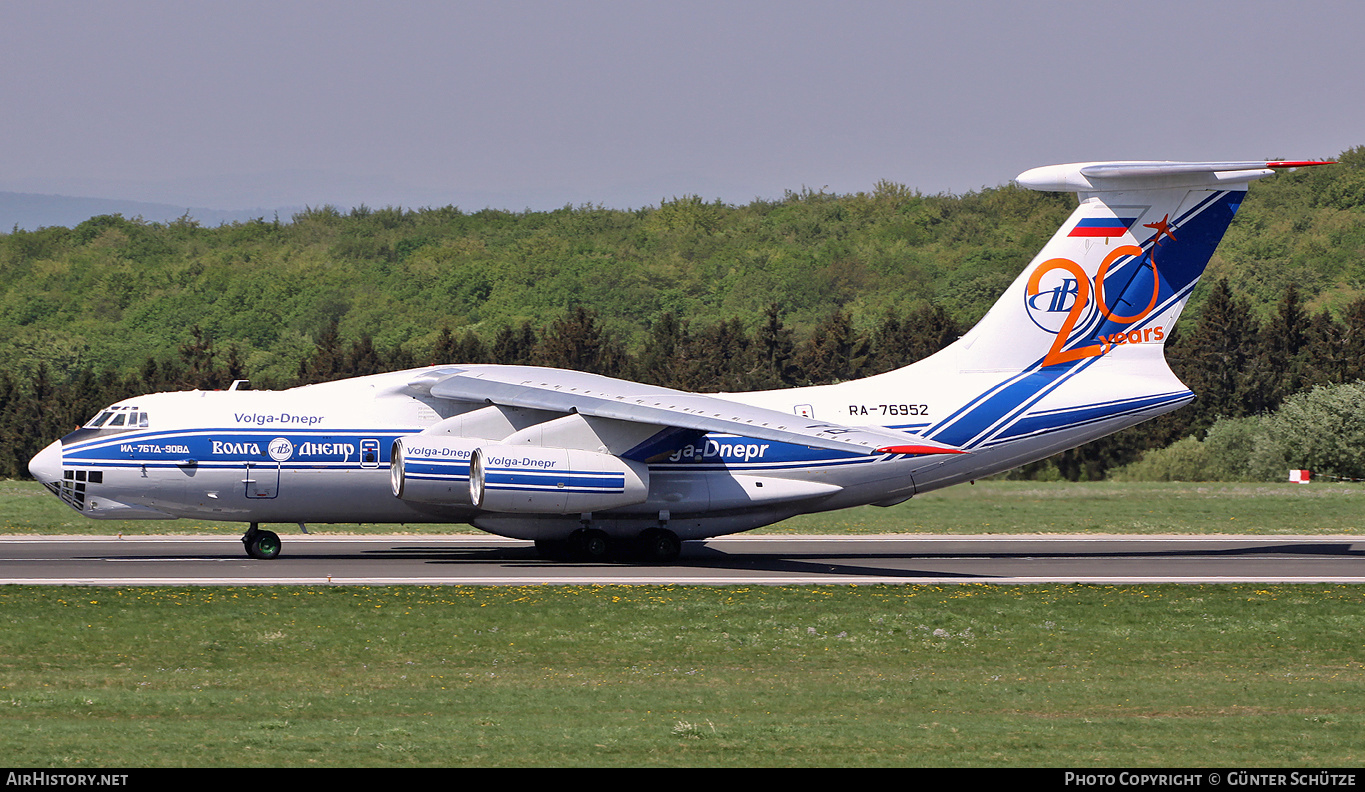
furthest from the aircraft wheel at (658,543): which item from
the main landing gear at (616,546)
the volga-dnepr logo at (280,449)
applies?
the volga-dnepr logo at (280,449)

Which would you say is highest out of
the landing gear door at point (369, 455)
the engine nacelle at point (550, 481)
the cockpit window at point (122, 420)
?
the cockpit window at point (122, 420)

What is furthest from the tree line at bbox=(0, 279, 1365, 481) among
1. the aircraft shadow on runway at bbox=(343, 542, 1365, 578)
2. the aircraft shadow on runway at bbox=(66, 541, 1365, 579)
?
the aircraft shadow on runway at bbox=(66, 541, 1365, 579)

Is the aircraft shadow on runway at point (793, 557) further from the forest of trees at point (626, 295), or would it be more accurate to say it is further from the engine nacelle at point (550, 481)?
the forest of trees at point (626, 295)

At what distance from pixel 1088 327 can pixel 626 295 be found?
3231 inches

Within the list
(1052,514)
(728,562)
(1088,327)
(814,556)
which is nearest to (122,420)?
(728,562)

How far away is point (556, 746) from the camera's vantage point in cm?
1041

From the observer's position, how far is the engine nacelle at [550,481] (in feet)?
74.7

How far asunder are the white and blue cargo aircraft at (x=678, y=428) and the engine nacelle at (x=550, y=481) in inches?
1.4

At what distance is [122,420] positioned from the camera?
23703 millimetres

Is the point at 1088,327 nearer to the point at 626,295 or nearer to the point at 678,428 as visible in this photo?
the point at 678,428

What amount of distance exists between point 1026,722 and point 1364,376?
57.3 m

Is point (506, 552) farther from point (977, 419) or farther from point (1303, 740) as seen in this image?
point (1303, 740)

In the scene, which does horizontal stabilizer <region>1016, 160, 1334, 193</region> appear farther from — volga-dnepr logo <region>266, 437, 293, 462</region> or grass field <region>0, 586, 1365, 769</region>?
volga-dnepr logo <region>266, 437, 293, 462</region>
